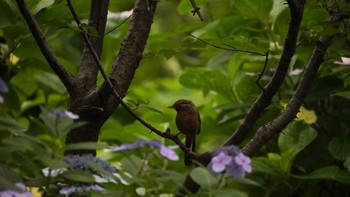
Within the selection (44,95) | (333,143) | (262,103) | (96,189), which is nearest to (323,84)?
(333,143)

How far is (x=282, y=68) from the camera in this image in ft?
4.91

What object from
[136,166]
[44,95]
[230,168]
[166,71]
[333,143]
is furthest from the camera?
[166,71]

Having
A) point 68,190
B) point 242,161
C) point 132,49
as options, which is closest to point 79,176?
point 68,190

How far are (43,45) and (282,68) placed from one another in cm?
54

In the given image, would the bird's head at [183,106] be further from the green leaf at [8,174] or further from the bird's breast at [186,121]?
the green leaf at [8,174]

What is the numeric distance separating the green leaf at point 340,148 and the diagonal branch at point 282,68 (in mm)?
611

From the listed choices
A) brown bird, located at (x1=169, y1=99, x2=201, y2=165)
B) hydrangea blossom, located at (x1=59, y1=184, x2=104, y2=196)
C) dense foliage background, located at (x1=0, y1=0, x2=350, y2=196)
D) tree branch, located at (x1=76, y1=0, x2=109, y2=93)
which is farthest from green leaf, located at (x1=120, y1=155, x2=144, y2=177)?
brown bird, located at (x1=169, y1=99, x2=201, y2=165)

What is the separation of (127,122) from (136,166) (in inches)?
63.0

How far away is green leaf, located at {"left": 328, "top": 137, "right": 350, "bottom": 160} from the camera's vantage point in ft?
6.84

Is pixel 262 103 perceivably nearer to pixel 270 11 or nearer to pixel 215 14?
pixel 270 11

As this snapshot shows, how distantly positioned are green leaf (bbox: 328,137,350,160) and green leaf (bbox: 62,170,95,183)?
1.12 metres

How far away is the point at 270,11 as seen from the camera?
2412 millimetres

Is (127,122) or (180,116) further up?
(127,122)

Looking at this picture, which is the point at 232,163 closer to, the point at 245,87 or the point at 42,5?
the point at 42,5
